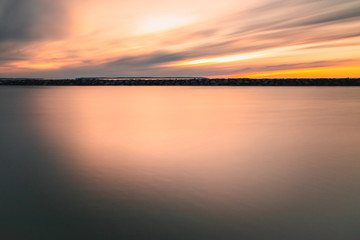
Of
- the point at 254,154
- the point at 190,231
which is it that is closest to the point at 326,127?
the point at 254,154

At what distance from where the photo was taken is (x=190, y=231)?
1845 mm

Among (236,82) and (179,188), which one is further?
(236,82)

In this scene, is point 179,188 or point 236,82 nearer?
point 179,188

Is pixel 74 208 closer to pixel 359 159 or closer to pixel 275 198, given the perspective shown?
pixel 275 198

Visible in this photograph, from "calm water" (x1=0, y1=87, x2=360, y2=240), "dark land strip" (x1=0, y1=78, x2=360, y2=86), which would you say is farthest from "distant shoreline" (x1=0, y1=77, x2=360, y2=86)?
"calm water" (x1=0, y1=87, x2=360, y2=240)

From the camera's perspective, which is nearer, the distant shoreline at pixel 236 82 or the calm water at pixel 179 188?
the calm water at pixel 179 188

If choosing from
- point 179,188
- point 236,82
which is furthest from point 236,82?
point 179,188

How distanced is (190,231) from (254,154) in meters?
2.43

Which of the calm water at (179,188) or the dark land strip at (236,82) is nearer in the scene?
the calm water at (179,188)

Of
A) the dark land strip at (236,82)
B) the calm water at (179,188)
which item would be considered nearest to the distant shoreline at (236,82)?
the dark land strip at (236,82)

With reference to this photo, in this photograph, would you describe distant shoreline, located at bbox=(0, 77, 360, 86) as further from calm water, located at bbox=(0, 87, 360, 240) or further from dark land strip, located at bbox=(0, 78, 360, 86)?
calm water, located at bbox=(0, 87, 360, 240)

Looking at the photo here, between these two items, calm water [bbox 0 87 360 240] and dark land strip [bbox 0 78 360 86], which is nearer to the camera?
calm water [bbox 0 87 360 240]

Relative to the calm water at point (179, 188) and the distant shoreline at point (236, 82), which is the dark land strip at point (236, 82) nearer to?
the distant shoreline at point (236, 82)

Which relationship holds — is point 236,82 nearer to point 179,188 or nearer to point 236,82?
point 236,82
